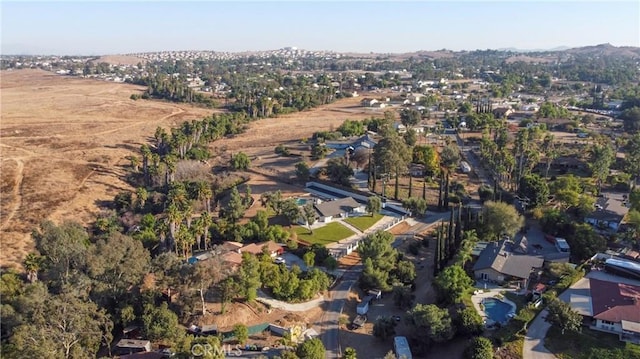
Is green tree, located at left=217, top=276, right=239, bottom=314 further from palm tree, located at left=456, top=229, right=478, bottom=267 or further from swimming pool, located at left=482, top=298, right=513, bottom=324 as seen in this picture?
palm tree, located at left=456, top=229, right=478, bottom=267

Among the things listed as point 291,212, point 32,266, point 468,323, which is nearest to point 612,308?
point 468,323

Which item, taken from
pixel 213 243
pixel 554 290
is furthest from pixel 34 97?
pixel 554 290

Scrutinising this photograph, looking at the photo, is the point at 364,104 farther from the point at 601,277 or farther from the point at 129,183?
the point at 601,277

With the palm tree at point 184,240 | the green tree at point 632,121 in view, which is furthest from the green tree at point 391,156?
the green tree at point 632,121

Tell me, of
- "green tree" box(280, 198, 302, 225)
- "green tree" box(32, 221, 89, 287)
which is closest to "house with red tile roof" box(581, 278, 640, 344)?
"green tree" box(280, 198, 302, 225)

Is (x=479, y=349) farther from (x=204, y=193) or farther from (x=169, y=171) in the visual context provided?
(x=169, y=171)

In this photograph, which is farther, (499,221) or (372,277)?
(499,221)

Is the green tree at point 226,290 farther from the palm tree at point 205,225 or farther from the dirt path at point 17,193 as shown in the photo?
the dirt path at point 17,193
